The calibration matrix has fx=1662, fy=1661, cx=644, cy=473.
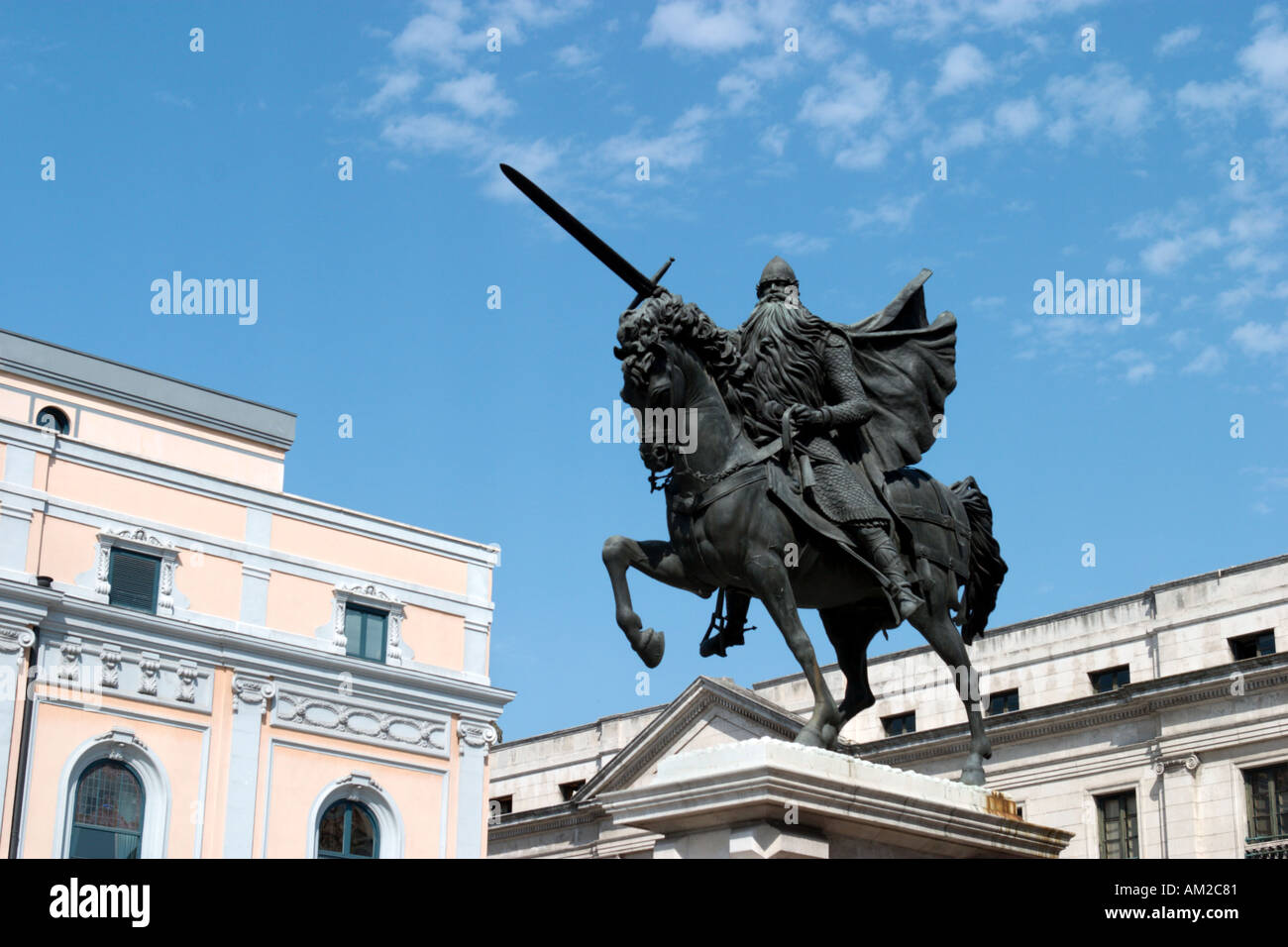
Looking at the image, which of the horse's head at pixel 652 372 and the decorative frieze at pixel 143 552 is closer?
the horse's head at pixel 652 372

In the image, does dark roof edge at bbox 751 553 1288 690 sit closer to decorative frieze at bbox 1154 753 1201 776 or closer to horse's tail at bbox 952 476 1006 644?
decorative frieze at bbox 1154 753 1201 776

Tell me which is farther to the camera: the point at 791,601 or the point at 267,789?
the point at 267,789

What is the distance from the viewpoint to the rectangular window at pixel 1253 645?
4088 centimetres

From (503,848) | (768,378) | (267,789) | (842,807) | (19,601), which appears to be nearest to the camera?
(842,807)

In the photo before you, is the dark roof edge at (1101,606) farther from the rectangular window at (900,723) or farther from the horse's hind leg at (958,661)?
the horse's hind leg at (958,661)

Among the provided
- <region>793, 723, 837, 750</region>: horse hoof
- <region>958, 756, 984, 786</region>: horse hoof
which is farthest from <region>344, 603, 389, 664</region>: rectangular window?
<region>793, 723, 837, 750</region>: horse hoof

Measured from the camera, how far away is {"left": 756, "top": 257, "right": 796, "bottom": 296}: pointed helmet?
1209 cm

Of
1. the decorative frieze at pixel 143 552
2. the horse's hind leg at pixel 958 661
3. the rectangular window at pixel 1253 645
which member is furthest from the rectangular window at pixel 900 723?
the horse's hind leg at pixel 958 661

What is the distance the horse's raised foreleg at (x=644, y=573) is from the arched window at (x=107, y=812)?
26.9m

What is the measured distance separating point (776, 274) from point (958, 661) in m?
3.08
